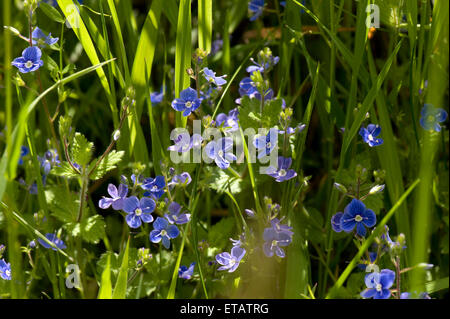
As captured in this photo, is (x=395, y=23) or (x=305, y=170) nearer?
(x=395, y=23)

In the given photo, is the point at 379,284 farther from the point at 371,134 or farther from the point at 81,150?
the point at 81,150

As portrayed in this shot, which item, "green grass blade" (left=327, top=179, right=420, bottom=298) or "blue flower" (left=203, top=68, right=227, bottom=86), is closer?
"green grass blade" (left=327, top=179, right=420, bottom=298)

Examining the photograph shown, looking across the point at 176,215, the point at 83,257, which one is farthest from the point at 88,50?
the point at 83,257

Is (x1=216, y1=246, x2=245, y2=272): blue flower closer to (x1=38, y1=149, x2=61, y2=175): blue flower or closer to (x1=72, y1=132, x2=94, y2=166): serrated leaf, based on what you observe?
(x1=72, y1=132, x2=94, y2=166): serrated leaf

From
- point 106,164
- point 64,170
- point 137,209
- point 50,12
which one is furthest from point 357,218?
point 50,12

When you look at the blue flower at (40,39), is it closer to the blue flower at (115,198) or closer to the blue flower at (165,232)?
the blue flower at (115,198)

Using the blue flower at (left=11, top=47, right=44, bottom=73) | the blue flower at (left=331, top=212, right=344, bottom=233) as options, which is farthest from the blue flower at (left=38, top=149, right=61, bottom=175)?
the blue flower at (left=331, top=212, right=344, bottom=233)
